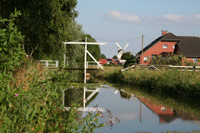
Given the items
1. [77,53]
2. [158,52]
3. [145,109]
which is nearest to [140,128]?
[145,109]

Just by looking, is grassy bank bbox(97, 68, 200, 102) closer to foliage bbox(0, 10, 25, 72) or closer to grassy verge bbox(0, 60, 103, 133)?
grassy verge bbox(0, 60, 103, 133)

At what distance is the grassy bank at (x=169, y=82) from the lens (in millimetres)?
17484

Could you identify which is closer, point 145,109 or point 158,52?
point 145,109

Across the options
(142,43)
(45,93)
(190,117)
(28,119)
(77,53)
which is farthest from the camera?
(77,53)

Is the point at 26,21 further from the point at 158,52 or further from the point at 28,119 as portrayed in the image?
the point at 158,52

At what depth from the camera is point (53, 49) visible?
78.6 feet

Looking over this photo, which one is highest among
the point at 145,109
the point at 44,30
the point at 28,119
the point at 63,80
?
the point at 44,30

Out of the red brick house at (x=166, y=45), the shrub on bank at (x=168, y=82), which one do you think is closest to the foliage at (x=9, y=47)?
the shrub on bank at (x=168, y=82)

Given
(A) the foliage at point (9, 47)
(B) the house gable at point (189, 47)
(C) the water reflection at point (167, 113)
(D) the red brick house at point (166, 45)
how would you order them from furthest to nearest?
(D) the red brick house at point (166, 45) → (B) the house gable at point (189, 47) → (C) the water reflection at point (167, 113) → (A) the foliage at point (9, 47)

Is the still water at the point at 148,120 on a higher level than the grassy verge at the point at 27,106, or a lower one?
lower

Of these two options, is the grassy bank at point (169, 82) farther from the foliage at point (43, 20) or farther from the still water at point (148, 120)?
the foliage at point (43, 20)

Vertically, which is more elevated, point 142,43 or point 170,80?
point 142,43

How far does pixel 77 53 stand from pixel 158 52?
1513 centimetres

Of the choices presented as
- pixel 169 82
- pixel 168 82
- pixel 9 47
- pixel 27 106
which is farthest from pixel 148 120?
pixel 168 82
